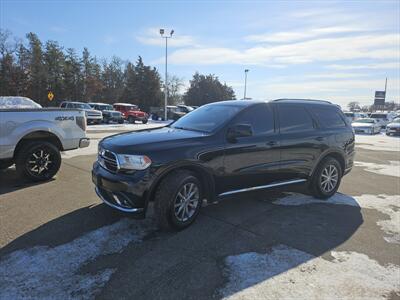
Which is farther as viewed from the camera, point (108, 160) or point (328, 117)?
point (328, 117)

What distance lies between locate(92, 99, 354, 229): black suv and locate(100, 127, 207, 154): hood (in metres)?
0.01

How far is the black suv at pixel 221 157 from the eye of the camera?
13.0ft

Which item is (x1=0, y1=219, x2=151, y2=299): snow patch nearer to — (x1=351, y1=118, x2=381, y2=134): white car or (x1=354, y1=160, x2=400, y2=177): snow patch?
(x1=354, y1=160, x2=400, y2=177): snow patch

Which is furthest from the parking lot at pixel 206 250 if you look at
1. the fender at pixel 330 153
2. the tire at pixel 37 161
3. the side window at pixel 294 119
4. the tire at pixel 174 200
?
the side window at pixel 294 119

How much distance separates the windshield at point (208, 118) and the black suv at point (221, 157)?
18mm

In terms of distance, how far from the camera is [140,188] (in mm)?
3875

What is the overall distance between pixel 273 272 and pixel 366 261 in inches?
46.4

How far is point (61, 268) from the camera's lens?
3.24m

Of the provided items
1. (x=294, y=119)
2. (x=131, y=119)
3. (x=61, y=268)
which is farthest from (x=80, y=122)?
(x=131, y=119)

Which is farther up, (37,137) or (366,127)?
(37,137)

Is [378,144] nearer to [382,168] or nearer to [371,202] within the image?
[382,168]

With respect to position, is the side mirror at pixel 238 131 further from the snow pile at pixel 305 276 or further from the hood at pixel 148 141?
the snow pile at pixel 305 276

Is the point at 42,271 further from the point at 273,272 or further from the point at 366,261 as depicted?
the point at 366,261

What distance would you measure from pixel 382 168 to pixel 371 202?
4.46 m
